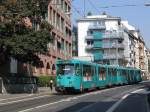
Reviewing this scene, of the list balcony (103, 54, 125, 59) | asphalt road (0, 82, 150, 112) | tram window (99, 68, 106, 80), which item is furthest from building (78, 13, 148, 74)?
asphalt road (0, 82, 150, 112)

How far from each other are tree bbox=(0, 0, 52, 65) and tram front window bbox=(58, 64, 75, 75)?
4.21m

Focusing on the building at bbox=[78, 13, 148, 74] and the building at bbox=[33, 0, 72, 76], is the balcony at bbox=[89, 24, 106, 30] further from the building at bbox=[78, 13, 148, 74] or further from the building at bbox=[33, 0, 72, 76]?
the building at bbox=[33, 0, 72, 76]

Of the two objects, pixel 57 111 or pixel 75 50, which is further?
pixel 75 50

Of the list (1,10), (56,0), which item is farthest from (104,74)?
(56,0)

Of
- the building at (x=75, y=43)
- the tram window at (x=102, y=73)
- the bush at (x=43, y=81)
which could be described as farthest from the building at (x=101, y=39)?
the tram window at (x=102, y=73)

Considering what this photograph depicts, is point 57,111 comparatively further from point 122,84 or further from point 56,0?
point 56,0

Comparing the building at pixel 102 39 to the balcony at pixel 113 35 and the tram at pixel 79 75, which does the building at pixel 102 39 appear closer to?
the balcony at pixel 113 35

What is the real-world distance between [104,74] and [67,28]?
1482 inches

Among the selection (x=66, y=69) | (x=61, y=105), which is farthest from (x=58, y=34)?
(x=61, y=105)

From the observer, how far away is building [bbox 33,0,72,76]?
254ft

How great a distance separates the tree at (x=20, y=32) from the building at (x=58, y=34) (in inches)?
858

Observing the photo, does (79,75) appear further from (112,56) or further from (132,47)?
(132,47)

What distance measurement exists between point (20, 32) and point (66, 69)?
21.2ft

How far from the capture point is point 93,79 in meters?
50.6
